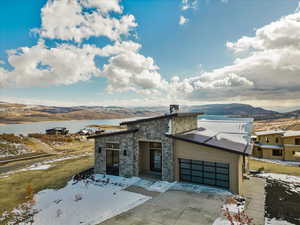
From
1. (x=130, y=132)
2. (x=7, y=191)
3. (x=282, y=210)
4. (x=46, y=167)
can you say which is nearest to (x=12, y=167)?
(x=46, y=167)

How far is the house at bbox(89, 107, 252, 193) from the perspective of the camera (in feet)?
33.0

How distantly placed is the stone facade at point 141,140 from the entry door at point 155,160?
1104 mm

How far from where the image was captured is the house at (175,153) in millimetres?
10070

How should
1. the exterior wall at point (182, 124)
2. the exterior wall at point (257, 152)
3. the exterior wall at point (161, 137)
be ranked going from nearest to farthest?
the exterior wall at point (161, 137), the exterior wall at point (182, 124), the exterior wall at point (257, 152)

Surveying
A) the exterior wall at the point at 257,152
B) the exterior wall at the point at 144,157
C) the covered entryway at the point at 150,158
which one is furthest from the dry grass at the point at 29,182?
the exterior wall at the point at 257,152

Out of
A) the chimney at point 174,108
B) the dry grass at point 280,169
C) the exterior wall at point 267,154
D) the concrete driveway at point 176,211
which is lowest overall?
the exterior wall at point 267,154

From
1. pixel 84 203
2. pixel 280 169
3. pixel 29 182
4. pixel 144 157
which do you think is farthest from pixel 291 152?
pixel 29 182

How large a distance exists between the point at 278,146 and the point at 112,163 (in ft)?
82.7

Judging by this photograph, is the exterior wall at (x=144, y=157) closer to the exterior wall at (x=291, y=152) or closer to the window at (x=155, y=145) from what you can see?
the window at (x=155, y=145)

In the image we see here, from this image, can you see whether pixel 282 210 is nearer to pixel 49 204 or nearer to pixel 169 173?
pixel 169 173

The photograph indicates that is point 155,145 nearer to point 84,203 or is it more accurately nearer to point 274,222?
point 84,203

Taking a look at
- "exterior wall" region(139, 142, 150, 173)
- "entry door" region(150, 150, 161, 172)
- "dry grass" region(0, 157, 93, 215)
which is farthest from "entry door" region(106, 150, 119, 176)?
"dry grass" region(0, 157, 93, 215)

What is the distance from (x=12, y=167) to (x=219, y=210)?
20.3 m

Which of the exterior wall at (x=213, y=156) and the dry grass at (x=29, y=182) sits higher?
the exterior wall at (x=213, y=156)
